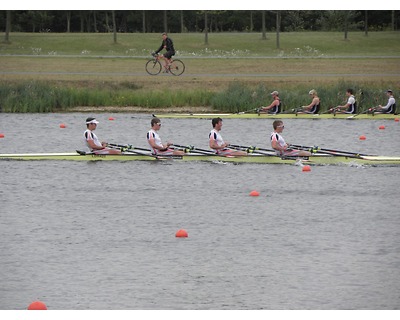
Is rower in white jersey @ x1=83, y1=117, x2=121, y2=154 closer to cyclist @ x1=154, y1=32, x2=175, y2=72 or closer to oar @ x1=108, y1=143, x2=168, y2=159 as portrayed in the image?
oar @ x1=108, y1=143, x2=168, y2=159

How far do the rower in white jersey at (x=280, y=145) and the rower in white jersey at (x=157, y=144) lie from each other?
8.34ft

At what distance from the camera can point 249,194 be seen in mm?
25172

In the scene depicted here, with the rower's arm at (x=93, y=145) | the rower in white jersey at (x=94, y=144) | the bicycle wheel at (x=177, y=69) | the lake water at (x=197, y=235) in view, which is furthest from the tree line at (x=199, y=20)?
the rower's arm at (x=93, y=145)

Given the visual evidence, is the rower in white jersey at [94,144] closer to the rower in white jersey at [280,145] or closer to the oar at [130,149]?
the oar at [130,149]

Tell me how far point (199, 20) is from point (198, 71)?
25.3 m

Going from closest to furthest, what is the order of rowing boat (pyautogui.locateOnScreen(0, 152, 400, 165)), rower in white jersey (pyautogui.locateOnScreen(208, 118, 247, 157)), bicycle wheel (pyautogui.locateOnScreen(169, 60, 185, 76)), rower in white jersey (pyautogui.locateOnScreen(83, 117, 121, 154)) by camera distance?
rower in white jersey (pyautogui.locateOnScreen(83, 117, 121, 154)) < rower in white jersey (pyautogui.locateOnScreen(208, 118, 247, 157)) < rowing boat (pyautogui.locateOnScreen(0, 152, 400, 165)) < bicycle wheel (pyautogui.locateOnScreen(169, 60, 185, 76))

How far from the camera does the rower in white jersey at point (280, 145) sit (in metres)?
26.7

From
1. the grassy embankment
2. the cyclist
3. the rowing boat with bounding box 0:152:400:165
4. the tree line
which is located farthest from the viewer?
the tree line

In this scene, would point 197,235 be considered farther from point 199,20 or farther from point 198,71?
point 199,20

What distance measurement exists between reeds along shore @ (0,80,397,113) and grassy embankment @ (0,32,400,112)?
0.04 meters

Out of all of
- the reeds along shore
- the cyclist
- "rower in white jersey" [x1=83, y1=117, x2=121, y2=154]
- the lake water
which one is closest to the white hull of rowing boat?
the reeds along shore

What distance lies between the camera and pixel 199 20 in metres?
77.3

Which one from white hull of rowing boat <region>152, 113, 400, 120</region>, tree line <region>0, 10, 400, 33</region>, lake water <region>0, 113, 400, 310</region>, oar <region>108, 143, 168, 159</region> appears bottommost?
lake water <region>0, 113, 400, 310</region>

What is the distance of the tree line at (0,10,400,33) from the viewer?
65.9m
